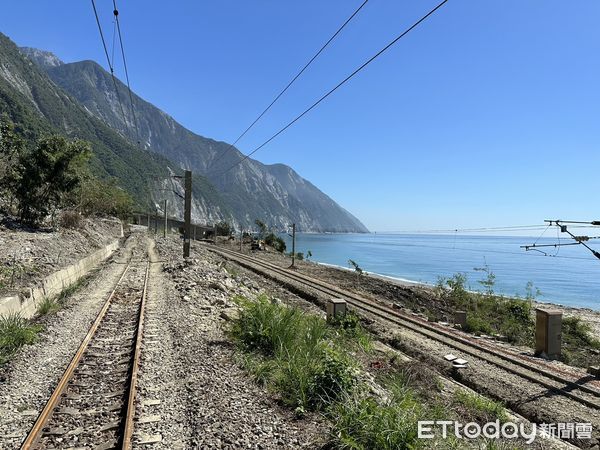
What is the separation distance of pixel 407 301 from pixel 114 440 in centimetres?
2204

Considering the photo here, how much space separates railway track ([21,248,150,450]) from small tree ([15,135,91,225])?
18.6 m

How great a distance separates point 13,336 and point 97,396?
3.39 m

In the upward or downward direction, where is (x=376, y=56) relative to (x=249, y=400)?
upward

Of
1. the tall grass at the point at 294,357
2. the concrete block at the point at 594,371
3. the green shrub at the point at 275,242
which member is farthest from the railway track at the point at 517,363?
the green shrub at the point at 275,242

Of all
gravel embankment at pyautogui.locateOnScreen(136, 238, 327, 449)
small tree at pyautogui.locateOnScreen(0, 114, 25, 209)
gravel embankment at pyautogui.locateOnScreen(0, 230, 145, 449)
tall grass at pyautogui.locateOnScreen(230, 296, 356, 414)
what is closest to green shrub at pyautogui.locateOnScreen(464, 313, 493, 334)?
tall grass at pyautogui.locateOnScreen(230, 296, 356, 414)

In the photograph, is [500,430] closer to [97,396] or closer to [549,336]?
[97,396]

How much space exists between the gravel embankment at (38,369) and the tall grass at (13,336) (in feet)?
0.52

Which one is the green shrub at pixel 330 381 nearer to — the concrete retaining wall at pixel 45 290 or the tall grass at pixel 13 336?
the tall grass at pixel 13 336

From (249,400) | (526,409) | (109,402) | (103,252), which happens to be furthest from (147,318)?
(103,252)

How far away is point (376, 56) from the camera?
912 cm

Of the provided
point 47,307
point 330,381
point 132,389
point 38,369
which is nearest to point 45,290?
point 47,307

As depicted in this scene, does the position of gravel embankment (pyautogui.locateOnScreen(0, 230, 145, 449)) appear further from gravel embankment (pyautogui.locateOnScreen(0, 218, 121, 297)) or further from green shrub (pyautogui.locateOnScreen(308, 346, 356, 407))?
green shrub (pyautogui.locateOnScreen(308, 346, 356, 407))

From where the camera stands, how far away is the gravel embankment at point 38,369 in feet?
17.3

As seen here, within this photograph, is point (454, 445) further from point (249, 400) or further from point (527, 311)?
point (527, 311)
